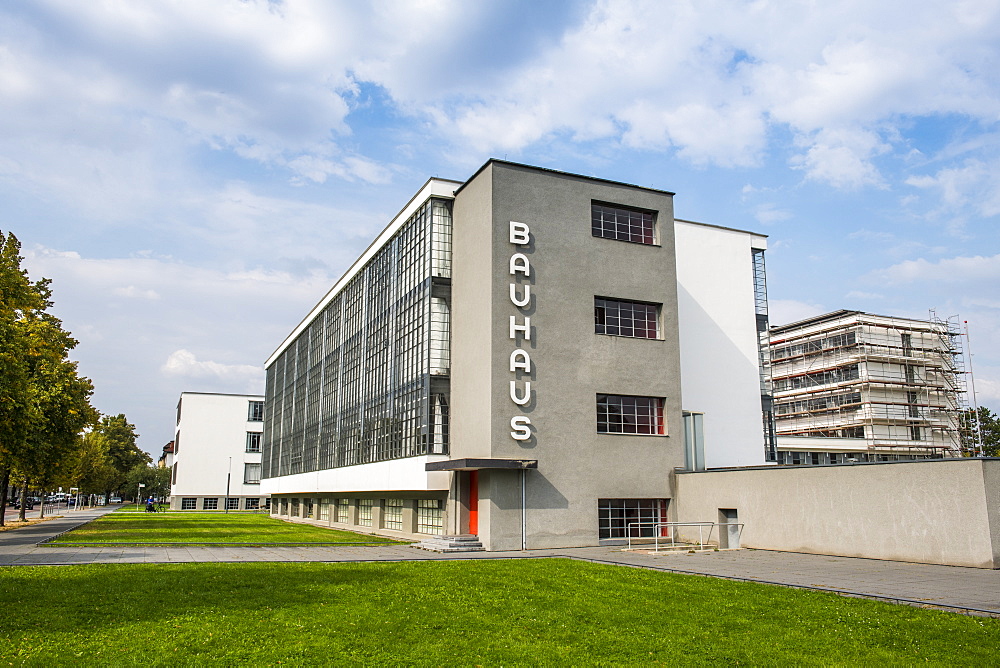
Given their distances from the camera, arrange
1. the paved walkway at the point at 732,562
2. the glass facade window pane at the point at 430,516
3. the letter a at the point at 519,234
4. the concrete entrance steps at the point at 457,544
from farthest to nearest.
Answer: the glass facade window pane at the point at 430,516, the letter a at the point at 519,234, the concrete entrance steps at the point at 457,544, the paved walkway at the point at 732,562

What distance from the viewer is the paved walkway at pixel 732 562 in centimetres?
1524

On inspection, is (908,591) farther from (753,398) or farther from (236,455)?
(236,455)

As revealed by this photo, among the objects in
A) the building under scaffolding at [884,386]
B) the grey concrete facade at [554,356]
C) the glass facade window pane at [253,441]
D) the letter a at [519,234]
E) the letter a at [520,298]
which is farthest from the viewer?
the glass facade window pane at [253,441]

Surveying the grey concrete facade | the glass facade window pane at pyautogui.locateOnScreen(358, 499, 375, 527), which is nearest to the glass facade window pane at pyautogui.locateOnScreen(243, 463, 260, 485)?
the glass facade window pane at pyautogui.locateOnScreen(358, 499, 375, 527)

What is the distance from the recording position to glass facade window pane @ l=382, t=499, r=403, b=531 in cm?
3850

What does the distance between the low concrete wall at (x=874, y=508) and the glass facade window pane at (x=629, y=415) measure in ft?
11.2

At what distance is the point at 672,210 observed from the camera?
3416cm

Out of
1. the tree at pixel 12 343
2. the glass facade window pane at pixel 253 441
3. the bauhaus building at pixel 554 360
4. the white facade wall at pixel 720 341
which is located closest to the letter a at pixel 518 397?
the bauhaus building at pixel 554 360

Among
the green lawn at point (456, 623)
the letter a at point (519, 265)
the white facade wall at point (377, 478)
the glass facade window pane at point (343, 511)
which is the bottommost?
the green lawn at point (456, 623)

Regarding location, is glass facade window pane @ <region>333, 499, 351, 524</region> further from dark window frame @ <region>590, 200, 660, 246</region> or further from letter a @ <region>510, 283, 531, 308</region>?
dark window frame @ <region>590, 200, 660, 246</region>

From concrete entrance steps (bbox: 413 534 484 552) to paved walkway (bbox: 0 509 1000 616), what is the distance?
2.04ft

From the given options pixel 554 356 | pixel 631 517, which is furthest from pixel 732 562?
pixel 554 356

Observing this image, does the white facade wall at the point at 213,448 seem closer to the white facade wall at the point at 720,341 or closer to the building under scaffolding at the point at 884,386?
the building under scaffolding at the point at 884,386

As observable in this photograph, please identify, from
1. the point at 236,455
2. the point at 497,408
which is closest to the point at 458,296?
the point at 497,408
